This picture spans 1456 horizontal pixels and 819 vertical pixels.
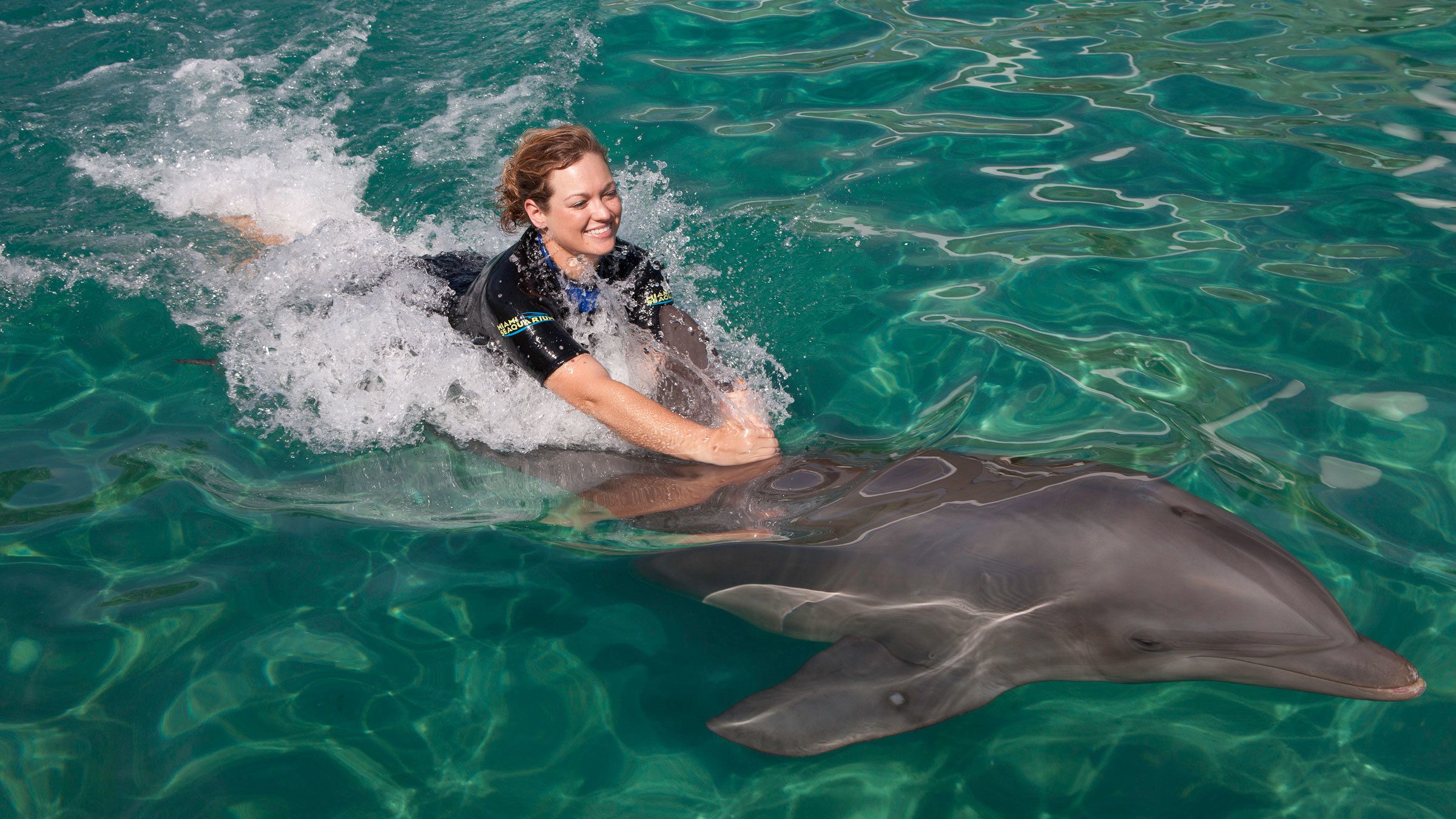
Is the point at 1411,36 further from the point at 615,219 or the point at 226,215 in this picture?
the point at 226,215

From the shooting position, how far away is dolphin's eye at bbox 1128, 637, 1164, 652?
130 inches

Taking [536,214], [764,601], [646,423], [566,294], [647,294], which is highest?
[536,214]

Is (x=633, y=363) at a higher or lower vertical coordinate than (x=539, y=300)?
lower

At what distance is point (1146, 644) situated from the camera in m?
3.34

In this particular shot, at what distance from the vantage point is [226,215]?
270 inches

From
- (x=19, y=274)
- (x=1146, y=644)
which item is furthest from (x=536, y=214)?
(x=19, y=274)

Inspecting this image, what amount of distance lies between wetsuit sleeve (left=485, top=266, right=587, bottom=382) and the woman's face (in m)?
0.31

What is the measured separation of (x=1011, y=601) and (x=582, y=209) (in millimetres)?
2515

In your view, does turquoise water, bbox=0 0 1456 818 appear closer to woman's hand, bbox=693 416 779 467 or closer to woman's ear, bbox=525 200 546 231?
woman's hand, bbox=693 416 779 467

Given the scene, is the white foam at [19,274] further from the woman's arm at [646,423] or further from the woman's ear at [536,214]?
the woman's arm at [646,423]

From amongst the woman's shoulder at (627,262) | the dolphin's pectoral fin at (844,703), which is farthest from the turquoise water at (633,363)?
the woman's shoulder at (627,262)

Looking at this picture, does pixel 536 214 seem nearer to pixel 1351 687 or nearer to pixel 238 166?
pixel 1351 687

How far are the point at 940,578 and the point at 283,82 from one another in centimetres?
735

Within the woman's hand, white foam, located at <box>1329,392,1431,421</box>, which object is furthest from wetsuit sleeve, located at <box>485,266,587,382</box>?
white foam, located at <box>1329,392,1431,421</box>
